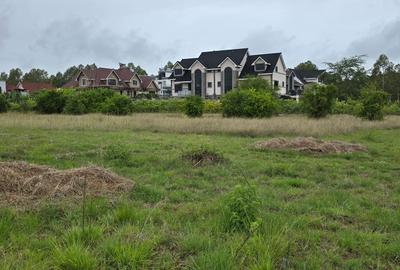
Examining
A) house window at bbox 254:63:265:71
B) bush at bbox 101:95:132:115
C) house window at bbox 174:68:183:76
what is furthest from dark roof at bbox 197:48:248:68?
bush at bbox 101:95:132:115

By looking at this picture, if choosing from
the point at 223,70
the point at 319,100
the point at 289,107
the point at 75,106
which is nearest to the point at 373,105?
the point at 319,100

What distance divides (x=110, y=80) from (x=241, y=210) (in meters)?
68.1

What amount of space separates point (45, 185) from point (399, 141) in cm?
1354

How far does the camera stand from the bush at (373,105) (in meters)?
26.0

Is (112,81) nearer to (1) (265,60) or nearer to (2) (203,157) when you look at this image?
(1) (265,60)

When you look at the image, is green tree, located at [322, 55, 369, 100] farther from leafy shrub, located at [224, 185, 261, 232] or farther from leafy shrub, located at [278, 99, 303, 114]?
leafy shrub, located at [224, 185, 261, 232]

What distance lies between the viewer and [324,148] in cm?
1220

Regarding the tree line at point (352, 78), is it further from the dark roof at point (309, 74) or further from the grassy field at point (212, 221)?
the grassy field at point (212, 221)

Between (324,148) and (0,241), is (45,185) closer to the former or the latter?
(0,241)

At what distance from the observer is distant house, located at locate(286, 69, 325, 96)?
6441 centimetres

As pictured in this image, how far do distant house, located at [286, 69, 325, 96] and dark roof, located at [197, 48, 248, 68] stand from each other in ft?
29.9

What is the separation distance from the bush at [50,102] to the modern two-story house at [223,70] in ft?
83.9

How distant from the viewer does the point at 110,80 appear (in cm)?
7031

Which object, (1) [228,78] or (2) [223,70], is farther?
(2) [223,70]
